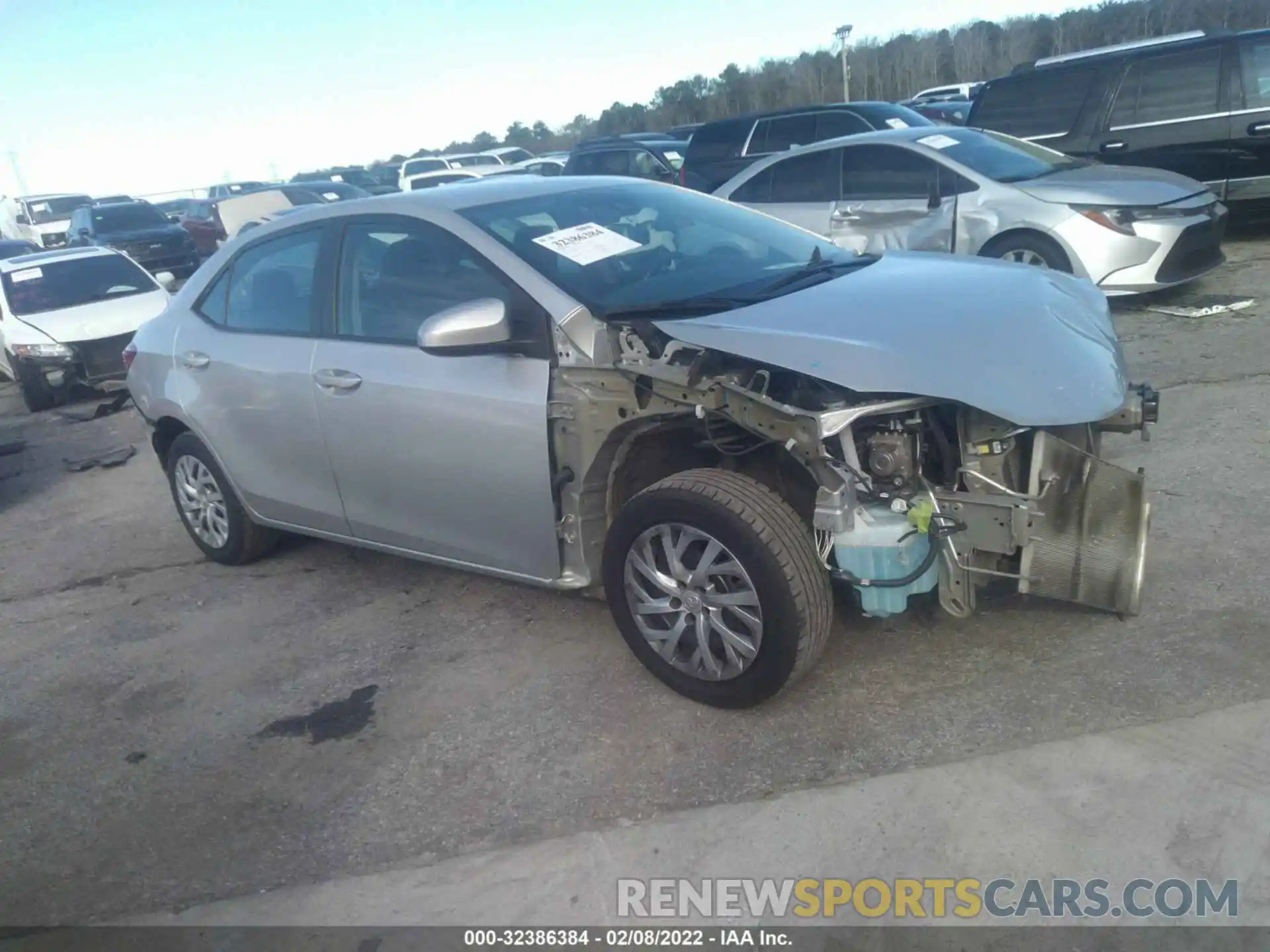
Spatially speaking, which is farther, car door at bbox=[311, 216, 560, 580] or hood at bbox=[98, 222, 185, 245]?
hood at bbox=[98, 222, 185, 245]

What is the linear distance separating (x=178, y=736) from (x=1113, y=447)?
178 inches

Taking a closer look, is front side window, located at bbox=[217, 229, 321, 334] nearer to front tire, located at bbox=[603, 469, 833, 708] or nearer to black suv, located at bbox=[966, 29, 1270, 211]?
front tire, located at bbox=[603, 469, 833, 708]

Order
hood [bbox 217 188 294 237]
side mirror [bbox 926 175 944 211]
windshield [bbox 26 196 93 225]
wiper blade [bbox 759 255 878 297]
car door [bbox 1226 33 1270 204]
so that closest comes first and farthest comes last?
wiper blade [bbox 759 255 878 297]
side mirror [bbox 926 175 944 211]
car door [bbox 1226 33 1270 204]
hood [bbox 217 188 294 237]
windshield [bbox 26 196 93 225]

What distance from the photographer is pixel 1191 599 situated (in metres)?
3.89

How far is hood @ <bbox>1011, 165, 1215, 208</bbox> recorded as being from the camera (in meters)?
7.84

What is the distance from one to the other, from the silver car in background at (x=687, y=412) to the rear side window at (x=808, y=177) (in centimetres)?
426

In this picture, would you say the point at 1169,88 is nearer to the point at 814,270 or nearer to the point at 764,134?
the point at 764,134

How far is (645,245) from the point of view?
425cm

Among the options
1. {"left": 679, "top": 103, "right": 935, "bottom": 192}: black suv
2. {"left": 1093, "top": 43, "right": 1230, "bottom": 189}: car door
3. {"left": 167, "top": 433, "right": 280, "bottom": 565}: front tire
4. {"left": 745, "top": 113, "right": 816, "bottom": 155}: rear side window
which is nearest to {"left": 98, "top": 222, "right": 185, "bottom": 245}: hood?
{"left": 679, "top": 103, "right": 935, "bottom": 192}: black suv

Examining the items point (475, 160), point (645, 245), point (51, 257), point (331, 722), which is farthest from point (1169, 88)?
point (475, 160)

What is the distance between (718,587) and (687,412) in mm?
584

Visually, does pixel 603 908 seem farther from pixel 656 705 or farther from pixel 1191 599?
pixel 1191 599

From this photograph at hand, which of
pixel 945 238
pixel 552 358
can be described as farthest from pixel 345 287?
pixel 945 238

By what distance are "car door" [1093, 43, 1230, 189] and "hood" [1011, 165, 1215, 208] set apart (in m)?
1.71
